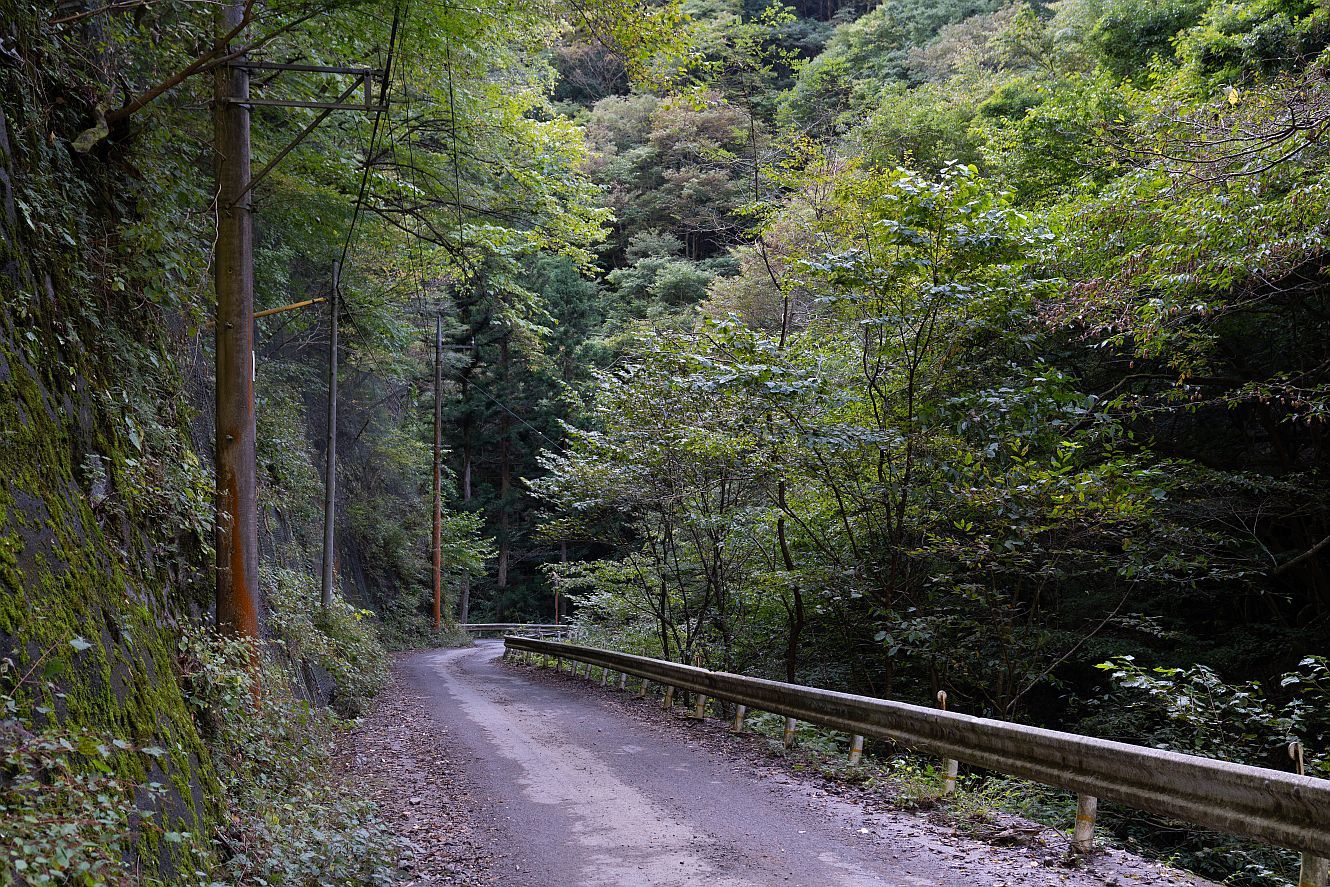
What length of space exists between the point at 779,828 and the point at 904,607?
18.5 feet

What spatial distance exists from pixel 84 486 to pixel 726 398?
28.3 ft

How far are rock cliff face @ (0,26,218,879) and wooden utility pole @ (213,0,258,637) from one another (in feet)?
1.15

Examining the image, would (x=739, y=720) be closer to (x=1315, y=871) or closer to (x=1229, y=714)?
(x=1229, y=714)

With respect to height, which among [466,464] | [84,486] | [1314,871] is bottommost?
[1314,871]

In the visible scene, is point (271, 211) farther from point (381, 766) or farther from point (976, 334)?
point (976, 334)

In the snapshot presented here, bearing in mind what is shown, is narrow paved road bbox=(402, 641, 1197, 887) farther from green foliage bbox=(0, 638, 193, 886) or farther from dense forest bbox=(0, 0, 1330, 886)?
green foliage bbox=(0, 638, 193, 886)

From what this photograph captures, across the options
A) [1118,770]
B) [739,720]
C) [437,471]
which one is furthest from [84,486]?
[437,471]

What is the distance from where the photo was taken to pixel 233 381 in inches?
288

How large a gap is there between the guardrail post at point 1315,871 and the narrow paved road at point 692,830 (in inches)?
34.6

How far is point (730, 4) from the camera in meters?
40.0

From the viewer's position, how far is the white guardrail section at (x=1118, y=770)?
4.16 meters

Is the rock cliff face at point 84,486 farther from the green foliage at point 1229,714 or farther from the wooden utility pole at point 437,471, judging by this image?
the wooden utility pole at point 437,471

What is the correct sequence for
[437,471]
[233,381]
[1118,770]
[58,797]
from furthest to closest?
1. [437,471]
2. [233,381]
3. [1118,770]
4. [58,797]

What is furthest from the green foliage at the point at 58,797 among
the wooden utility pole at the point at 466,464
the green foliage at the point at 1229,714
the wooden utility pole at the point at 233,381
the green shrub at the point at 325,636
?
the wooden utility pole at the point at 466,464
